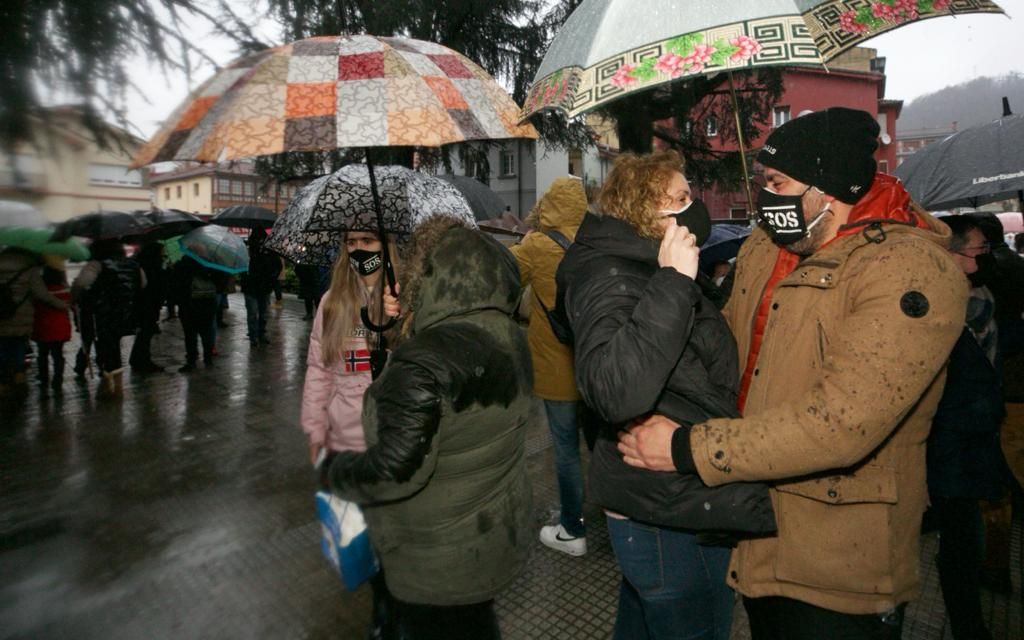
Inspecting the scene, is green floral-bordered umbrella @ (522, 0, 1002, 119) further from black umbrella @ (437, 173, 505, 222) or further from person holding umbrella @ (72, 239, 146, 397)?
person holding umbrella @ (72, 239, 146, 397)

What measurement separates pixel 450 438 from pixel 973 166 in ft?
14.6

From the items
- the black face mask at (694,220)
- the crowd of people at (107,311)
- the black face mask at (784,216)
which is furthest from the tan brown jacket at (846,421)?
the crowd of people at (107,311)

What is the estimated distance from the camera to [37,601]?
333 centimetres

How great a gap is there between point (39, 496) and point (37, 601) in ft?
5.41

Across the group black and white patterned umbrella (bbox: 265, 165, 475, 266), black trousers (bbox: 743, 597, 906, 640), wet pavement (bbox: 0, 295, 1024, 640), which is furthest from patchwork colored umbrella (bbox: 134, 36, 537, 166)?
wet pavement (bbox: 0, 295, 1024, 640)

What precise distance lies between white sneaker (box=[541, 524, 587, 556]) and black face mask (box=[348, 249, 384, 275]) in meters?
2.02

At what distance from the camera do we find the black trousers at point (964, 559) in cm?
256

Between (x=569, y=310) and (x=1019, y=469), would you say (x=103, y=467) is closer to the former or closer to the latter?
(x=569, y=310)

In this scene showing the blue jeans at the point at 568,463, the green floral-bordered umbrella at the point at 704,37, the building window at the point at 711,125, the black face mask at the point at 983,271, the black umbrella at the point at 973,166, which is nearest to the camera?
the green floral-bordered umbrella at the point at 704,37

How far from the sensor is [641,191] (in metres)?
1.81

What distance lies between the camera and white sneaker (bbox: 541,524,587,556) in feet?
11.9

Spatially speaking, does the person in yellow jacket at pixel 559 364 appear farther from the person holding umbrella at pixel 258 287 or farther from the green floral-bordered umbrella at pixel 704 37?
the person holding umbrella at pixel 258 287

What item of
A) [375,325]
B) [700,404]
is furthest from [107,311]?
[700,404]

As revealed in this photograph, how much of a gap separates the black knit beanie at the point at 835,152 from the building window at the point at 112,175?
154 centimetres
